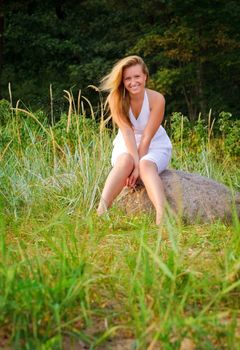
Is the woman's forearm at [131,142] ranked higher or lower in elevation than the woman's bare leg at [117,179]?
higher

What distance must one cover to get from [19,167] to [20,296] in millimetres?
3657

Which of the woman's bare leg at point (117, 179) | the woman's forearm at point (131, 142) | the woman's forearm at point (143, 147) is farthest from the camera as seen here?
the woman's forearm at point (143, 147)

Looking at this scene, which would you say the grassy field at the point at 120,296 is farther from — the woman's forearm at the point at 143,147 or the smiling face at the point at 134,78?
the smiling face at the point at 134,78

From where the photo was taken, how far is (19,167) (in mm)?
5902

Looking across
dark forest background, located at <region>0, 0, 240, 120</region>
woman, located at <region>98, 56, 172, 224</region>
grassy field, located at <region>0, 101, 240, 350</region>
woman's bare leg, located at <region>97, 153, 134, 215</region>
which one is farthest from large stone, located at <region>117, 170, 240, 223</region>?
dark forest background, located at <region>0, 0, 240, 120</region>

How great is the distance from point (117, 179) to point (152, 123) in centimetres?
56

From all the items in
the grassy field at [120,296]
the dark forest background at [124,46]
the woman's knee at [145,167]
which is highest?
the grassy field at [120,296]

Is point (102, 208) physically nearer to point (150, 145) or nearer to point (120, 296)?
point (150, 145)

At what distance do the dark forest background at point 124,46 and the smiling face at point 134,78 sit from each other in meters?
11.0

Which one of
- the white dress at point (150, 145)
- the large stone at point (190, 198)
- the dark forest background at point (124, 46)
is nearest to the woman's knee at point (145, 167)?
the white dress at point (150, 145)

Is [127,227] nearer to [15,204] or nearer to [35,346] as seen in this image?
[15,204]

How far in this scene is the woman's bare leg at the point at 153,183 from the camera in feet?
15.6

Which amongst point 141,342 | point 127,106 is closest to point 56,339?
point 141,342

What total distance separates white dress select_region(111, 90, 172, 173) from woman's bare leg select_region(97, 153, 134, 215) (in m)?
0.15
